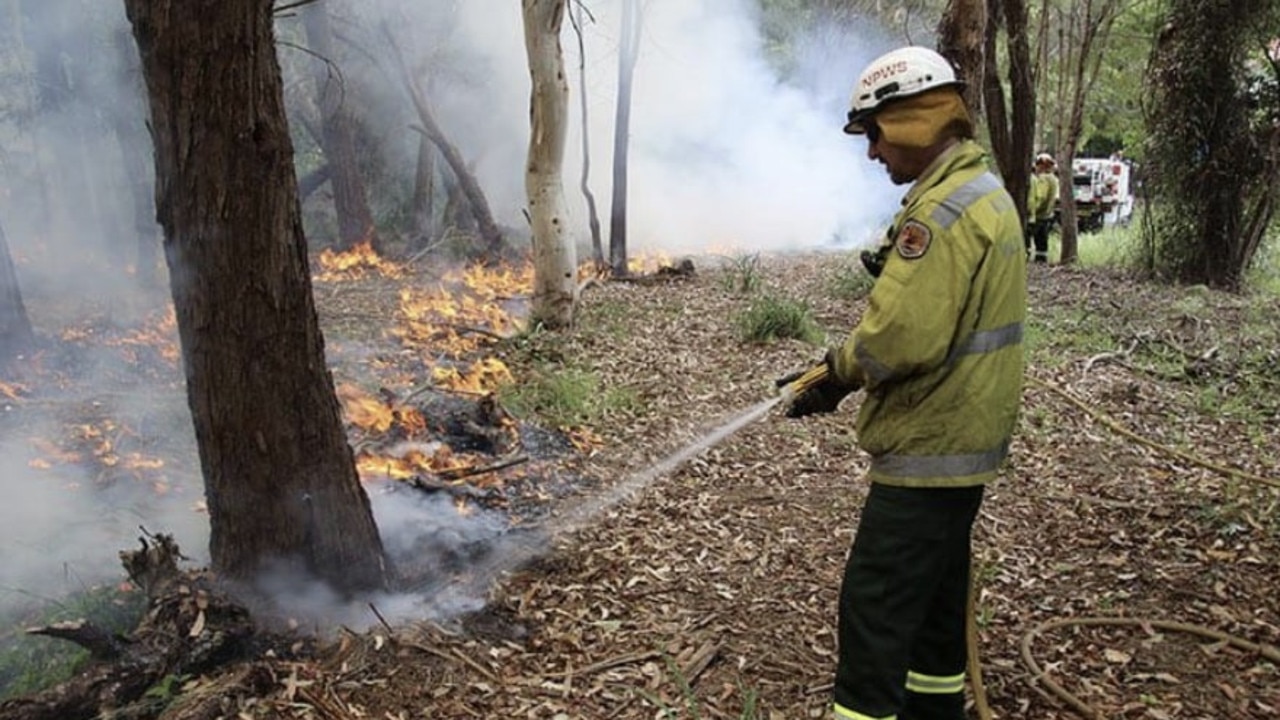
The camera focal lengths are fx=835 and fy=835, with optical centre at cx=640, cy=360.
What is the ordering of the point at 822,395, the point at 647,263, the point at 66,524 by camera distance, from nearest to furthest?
the point at 822,395 → the point at 66,524 → the point at 647,263

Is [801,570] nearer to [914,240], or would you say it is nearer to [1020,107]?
[914,240]

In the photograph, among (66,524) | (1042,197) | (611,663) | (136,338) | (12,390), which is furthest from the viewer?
(1042,197)

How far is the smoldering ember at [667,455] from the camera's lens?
94.4 inches

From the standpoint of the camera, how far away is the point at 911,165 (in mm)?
2430

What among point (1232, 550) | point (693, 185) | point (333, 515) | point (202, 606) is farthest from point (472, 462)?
point (693, 185)

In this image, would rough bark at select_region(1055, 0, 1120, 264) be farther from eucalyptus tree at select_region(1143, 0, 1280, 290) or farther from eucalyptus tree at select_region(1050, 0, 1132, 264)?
eucalyptus tree at select_region(1143, 0, 1280, 290)

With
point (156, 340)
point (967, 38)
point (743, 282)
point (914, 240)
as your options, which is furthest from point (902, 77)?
point (743, 282)

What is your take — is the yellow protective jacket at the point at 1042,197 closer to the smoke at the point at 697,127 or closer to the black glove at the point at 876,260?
the smoke at the point at 697,127

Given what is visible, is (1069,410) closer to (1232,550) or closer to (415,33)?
(1232,550)

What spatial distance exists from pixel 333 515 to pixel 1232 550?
407cm

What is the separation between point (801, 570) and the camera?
4016 millimetres

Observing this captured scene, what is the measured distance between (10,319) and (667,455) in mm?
6289

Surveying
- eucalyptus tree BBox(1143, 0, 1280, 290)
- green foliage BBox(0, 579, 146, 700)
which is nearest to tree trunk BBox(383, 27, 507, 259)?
eucalyptus tree BBox(1143, 0, 1280, 290)

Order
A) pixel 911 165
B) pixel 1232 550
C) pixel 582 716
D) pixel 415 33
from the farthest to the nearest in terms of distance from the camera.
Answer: pixel 415 33, pixel 1232 550, pixel 582 716, pixel 911 165
